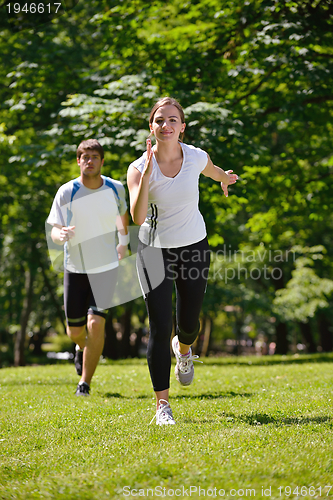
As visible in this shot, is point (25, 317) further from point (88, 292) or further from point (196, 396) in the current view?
point (196, 396)

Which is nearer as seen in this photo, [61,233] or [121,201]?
[61,233]

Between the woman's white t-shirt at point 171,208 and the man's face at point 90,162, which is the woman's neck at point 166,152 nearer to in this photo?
the woman's white t-shirt at point 171,208

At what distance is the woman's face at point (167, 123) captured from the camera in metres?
3.87

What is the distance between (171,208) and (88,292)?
2043mm

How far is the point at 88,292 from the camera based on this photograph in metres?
5.54

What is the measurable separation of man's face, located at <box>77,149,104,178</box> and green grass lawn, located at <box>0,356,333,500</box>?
2387 millimetres

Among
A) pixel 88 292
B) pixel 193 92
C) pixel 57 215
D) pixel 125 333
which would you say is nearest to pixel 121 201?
pixel 57 215

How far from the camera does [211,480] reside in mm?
2482

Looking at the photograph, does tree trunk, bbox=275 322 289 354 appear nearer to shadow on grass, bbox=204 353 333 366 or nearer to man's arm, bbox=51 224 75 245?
shadow on grass, bbox=204 353 333 366

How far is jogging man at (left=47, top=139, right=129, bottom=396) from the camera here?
531 centimetres

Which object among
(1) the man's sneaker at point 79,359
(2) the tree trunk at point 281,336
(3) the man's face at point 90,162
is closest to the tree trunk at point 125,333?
(2) the tree trunk at point 281,336

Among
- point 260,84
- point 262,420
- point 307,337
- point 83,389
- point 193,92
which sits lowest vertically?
point 307,337

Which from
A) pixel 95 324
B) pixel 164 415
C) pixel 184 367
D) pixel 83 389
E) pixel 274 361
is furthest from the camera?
pixel 274 361

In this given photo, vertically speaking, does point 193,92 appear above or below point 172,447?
above
